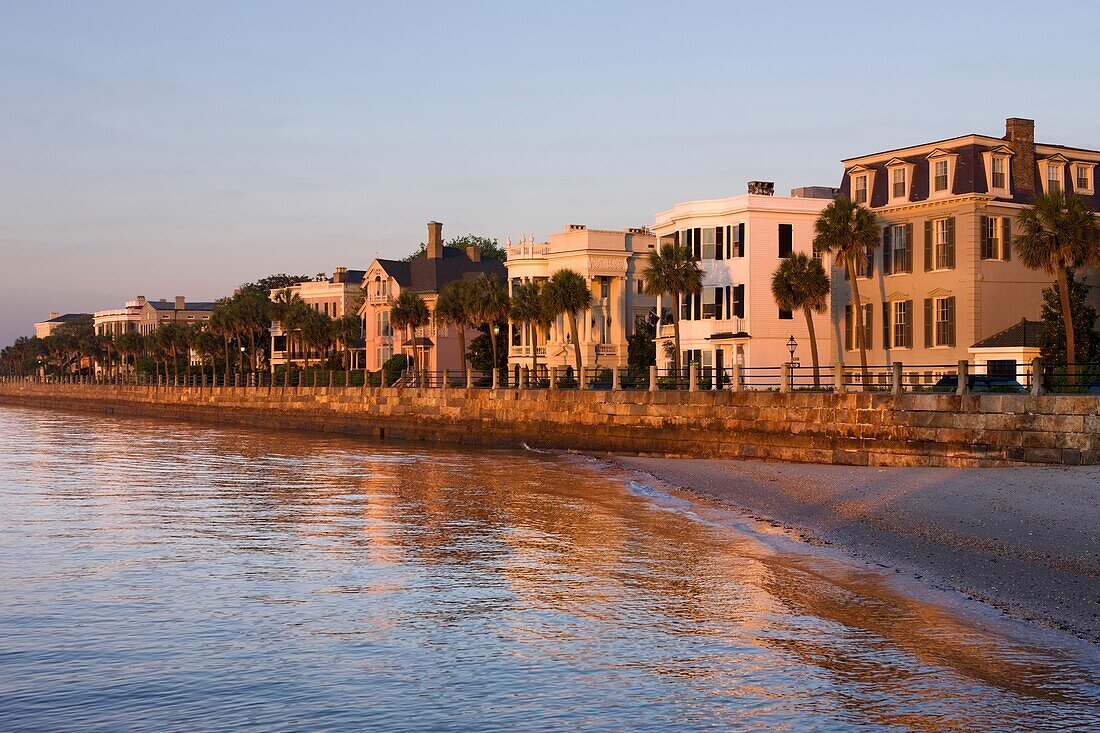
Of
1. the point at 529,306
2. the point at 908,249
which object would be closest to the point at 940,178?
the point at 908,249

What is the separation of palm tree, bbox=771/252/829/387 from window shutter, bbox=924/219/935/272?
191 inches

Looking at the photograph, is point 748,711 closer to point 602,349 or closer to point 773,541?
point 773,541

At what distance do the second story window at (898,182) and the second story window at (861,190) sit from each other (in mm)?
2256

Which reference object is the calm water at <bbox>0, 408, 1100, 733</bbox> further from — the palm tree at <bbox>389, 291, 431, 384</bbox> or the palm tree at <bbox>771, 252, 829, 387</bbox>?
the palm tree at <bbox>389, 291, 431, 384</bbox>

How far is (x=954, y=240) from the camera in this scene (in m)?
52.9

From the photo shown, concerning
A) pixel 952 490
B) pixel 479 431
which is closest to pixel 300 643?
pixel 952 490

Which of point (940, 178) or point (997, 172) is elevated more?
point (997, 172)

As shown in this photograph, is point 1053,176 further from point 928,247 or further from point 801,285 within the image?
point 801,285

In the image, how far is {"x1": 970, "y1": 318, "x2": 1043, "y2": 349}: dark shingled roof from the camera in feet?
165

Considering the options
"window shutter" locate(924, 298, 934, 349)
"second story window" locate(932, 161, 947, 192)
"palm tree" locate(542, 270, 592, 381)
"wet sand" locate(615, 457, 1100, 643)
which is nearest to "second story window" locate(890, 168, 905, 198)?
"second story window" locate(932, 161, 947, 192)

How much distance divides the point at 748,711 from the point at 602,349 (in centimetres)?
6858

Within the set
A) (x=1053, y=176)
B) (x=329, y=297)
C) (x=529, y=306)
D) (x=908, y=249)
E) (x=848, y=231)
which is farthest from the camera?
(x=329, y=297)

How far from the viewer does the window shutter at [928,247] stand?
178 ft

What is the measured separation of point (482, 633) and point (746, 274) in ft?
167
